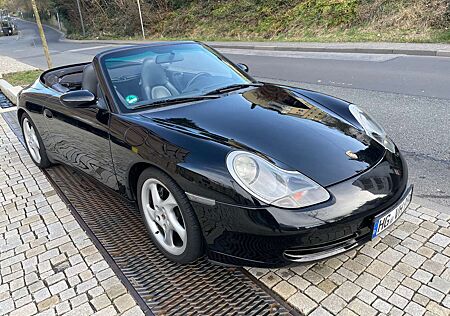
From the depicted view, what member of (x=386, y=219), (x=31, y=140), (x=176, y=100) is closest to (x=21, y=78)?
(x=31, y=140)

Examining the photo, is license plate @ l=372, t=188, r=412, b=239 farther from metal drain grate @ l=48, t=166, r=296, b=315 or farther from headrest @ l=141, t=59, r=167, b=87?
headrest @ l=141, t=59, r=167, b=87

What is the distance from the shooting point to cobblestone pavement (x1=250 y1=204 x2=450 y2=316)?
2.10m

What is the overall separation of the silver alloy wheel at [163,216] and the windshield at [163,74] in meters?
0.67

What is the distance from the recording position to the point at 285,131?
8.15ft

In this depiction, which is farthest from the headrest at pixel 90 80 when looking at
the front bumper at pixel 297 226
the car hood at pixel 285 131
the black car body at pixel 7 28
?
the black car body at pixel 7 28

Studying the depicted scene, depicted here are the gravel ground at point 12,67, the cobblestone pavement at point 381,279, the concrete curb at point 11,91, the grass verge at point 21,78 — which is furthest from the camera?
the gravel ground at point 12,67

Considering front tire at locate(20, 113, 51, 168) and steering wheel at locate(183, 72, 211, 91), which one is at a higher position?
steering wheel at locate(183, 72, 211, 91)

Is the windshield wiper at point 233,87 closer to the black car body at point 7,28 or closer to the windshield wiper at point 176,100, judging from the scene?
the windshield wiper at point 176,100

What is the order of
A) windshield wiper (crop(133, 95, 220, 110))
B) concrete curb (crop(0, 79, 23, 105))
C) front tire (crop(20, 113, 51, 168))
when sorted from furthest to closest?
concrete curb (crop(0, 79, 23, 105)) < front tire (crop(20, 113, 51, 168)) < windshield wiper (crop(133, 95, 220, 110))

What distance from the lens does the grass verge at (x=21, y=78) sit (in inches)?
→ 395

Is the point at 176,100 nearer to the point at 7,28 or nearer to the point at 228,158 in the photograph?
the point at 228,158

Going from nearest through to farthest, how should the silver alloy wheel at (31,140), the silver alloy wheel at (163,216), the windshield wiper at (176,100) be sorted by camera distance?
the silver alloy wheel at (163,216)
the windshield wiper at (176,100)
the silver alloy wheel at (31,140)

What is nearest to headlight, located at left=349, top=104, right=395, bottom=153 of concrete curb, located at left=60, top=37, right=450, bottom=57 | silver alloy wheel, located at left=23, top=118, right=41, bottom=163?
silver alloy wheel, located at left=23, top=118, right=41, bottom=163

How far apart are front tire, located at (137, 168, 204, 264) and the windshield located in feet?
2.13
